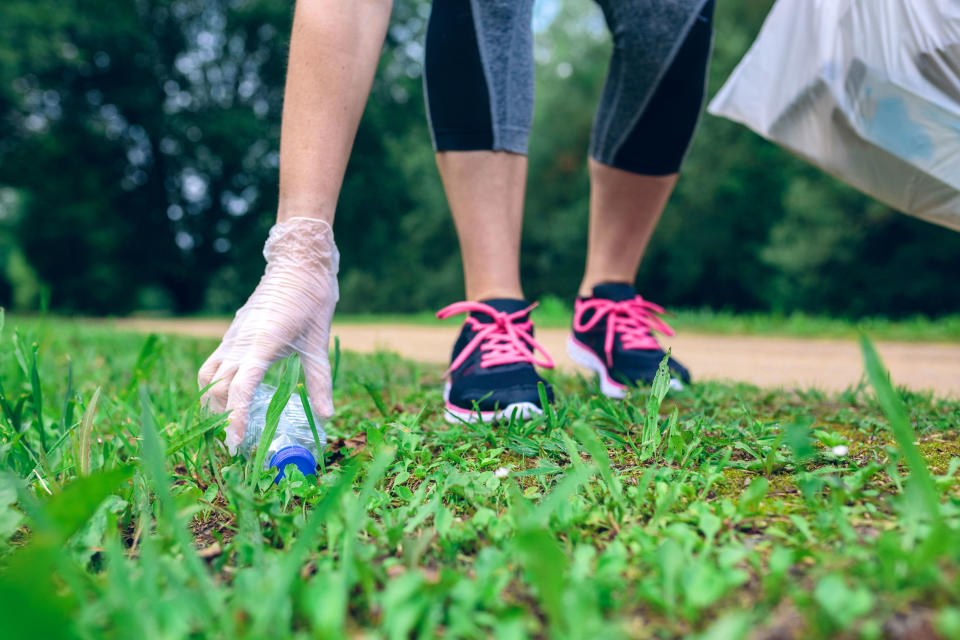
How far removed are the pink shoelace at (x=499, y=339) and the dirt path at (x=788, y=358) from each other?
811 millimetres

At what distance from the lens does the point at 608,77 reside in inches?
74.2

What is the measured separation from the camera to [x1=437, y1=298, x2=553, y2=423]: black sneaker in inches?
54.0

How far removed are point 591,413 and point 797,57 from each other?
3.37 ft

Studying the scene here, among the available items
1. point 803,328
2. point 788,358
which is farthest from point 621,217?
point 803,328

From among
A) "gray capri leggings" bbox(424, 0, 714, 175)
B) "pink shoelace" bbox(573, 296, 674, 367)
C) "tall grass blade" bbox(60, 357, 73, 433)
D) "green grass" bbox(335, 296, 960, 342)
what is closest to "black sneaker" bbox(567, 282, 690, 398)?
"pink shoelace" bbox(573, 296, 674, 367)

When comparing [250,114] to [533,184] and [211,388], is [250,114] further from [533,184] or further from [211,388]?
[211,388]

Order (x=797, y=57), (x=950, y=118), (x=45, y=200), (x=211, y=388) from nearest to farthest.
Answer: (x=211, y=388) < (x=950, y=118) < (x=797, y=57) < (x=45, y=200)

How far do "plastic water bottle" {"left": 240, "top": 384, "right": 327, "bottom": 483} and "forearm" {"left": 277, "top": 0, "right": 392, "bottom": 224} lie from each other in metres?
0.34

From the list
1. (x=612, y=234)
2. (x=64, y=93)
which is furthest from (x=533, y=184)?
(x=612, y=234)

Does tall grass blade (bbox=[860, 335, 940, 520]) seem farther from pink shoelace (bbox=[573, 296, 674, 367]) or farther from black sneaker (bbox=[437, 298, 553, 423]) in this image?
pink shoelace (bbox=[573, 296, 674, 367])

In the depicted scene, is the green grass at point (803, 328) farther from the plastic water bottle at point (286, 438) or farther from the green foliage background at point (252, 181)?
the green foliage background at point (252, 181)

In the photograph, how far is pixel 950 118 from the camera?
1.29m

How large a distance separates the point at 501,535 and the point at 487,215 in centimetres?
101

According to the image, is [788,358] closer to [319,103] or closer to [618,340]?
[618,340]
